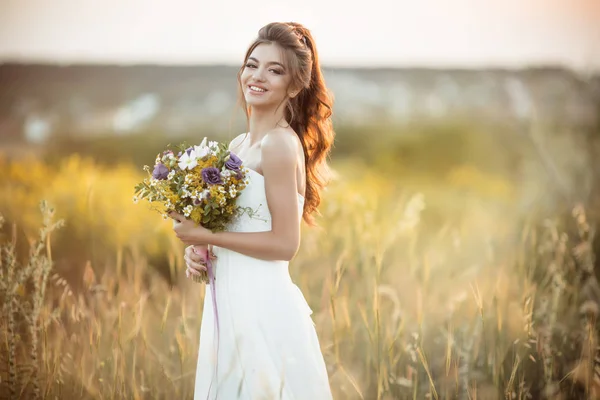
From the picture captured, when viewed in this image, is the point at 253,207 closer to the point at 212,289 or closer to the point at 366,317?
the point at 212,289

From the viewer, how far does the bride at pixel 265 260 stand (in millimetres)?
1929

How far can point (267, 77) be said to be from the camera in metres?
2.03

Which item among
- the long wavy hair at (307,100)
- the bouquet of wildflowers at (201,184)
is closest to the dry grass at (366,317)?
the long wavy hair at (307,100)

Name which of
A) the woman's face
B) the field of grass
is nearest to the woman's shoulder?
the woman's face

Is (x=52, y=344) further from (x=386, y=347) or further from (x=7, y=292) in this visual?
(x=386, y=347)

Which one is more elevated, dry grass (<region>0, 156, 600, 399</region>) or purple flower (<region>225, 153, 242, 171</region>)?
purple flower (<region>225, 153, 242, 171</region>)

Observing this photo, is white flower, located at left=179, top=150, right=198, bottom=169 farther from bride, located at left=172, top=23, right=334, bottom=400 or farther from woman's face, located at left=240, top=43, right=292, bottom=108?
woman's face, located at left=240, top=43, right=292, bottom=108

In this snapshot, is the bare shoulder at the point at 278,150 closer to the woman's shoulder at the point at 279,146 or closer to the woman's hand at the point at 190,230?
the woman's shoulder at the point at 279,146

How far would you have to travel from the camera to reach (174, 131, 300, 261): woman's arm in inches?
75.4

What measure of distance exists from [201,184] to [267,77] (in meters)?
0.41

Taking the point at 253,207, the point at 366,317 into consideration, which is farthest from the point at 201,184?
the point at 366,317

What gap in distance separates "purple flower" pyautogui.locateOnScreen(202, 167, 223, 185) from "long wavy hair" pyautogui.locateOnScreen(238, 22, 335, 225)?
0.35 m

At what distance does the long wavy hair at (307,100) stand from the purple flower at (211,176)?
0.35 metres

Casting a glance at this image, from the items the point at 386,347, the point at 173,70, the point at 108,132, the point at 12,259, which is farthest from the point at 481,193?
the point at 12,259
